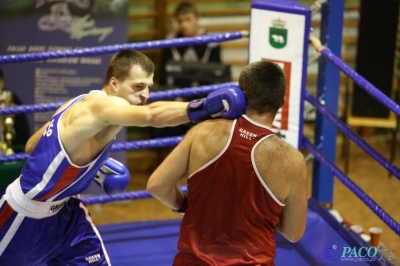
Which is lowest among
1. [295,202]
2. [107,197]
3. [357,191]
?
[107,197]

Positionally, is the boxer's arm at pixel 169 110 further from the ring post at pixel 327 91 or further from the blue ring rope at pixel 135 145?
the ring post at pixel 327 91

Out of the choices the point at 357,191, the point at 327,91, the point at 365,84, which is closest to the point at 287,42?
the point at 327,91

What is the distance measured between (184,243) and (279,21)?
1690 millimetres

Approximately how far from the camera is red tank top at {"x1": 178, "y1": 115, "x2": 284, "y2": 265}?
271cm

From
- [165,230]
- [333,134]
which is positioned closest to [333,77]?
[333,134]

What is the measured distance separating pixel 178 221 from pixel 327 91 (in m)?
1.19

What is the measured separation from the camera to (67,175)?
2994 mm

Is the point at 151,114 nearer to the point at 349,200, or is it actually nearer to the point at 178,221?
the point at 178,221

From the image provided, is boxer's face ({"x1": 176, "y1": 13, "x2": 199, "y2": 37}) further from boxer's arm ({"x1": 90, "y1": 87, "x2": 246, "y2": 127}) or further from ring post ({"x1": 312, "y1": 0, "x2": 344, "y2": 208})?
boxer's arm ({"x1": 90, "y1": 87, "x2": 246, "y2": 127})

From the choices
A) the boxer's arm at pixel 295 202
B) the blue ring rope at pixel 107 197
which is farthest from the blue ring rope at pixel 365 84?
the blue ring rope at pixel 107 197

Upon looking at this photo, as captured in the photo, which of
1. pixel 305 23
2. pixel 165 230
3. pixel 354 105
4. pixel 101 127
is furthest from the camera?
pixel 354 105

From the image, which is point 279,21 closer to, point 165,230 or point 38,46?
point 165,230

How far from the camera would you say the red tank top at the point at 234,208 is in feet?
8.87

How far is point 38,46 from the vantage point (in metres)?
5.25
